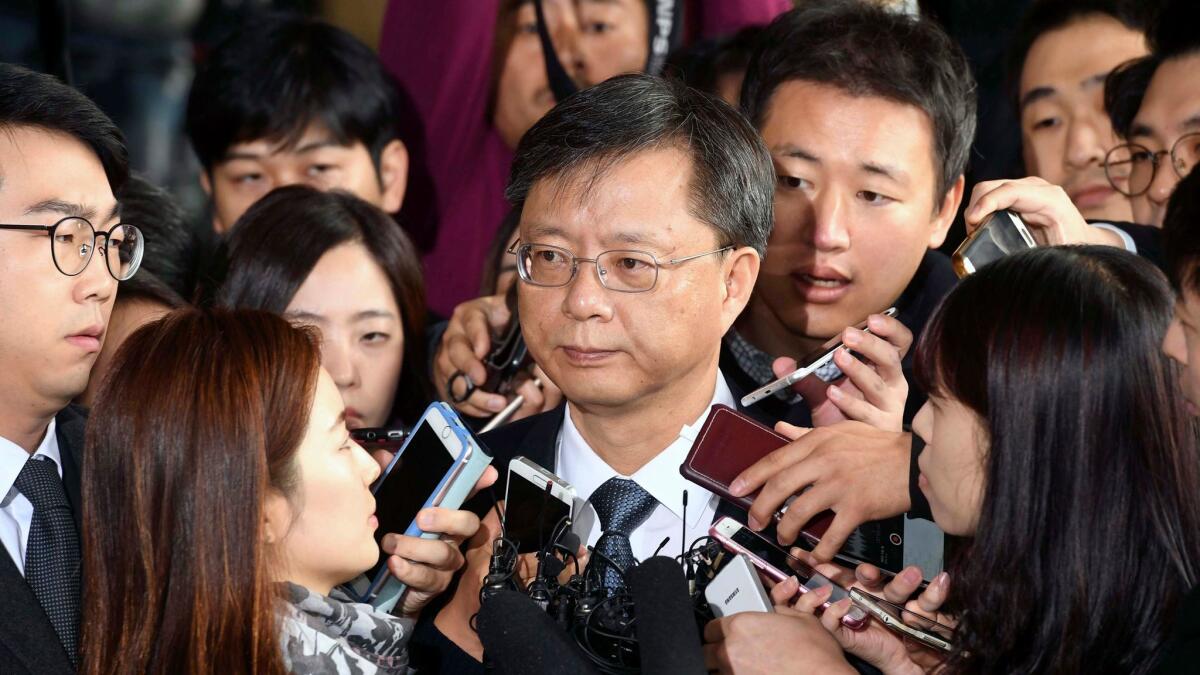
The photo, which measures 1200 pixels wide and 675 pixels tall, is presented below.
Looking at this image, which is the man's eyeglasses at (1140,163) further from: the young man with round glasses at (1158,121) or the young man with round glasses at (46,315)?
the young man with round glasses at (46,315)

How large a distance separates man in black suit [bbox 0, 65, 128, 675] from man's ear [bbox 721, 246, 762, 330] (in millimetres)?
1099

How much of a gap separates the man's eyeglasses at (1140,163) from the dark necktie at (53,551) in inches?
90.3

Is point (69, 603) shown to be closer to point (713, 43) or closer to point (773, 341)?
point (773, 341)

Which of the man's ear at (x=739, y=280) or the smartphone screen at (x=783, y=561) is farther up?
the man's ear at (x=739, y=280)

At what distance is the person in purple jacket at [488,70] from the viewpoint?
4.33 m

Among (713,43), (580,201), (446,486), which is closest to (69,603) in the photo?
(446,486)

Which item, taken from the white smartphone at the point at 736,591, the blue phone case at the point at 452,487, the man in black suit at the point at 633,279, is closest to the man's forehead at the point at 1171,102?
the man in black suit at the point at 633,279

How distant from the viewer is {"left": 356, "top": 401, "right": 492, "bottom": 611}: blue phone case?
7.99 feet

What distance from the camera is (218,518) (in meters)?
2.16

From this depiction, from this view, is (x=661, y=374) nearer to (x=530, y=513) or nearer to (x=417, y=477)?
(x=530, y=513)

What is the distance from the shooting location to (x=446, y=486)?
244cm

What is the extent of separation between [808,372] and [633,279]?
392 mm

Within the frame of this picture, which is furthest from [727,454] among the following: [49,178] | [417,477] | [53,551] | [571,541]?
[49,178]

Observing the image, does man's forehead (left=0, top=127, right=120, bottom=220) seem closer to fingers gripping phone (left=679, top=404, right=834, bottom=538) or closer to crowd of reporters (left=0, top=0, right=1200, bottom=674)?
crowd of reporters (left=0, top=0, right=1200, bottom=674)
